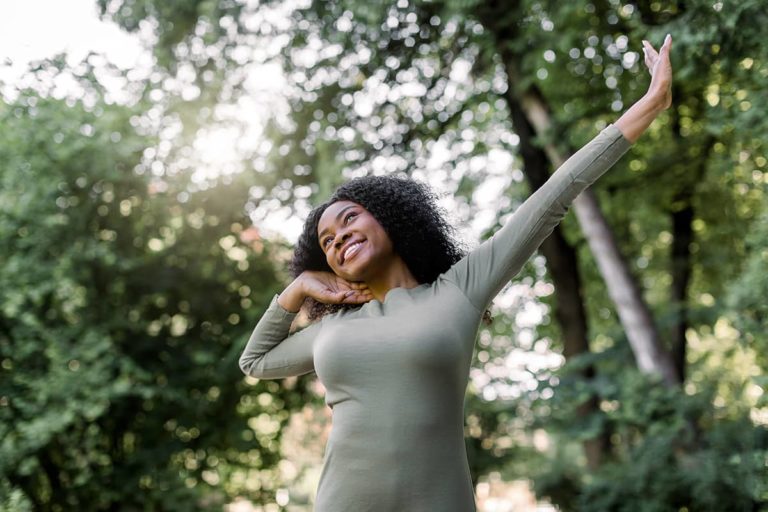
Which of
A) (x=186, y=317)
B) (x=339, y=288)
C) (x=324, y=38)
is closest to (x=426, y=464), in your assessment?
(x=339, y=288)

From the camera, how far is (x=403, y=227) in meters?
2.27

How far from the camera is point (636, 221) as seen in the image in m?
10.1

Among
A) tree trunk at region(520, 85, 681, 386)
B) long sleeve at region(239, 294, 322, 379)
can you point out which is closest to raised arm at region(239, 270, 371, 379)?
long sleeve at region(239, 294, 322, 379)

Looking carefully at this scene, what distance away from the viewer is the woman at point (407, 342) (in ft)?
6.25

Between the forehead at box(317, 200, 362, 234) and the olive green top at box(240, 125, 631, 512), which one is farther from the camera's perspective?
the forehead at box(317, 200, 362, 234)

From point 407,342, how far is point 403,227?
1.44 ft

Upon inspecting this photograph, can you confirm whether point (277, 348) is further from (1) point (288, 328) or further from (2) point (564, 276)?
(2) point (564, 276)

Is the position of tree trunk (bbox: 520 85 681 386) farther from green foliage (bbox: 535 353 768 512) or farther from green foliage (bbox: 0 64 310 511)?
green foliage (bbox: 0 64 310 511)

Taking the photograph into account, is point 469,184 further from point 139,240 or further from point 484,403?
point 139,240

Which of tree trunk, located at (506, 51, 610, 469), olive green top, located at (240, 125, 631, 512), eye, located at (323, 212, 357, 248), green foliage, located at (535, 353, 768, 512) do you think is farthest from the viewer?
tree trunk, located at (506, 51, 610, 469)

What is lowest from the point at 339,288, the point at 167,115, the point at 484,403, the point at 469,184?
the point at 484,403

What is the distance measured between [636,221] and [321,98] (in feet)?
14.7

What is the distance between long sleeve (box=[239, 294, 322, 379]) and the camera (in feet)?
7.43

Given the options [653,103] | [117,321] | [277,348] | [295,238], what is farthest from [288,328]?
[117,321]
